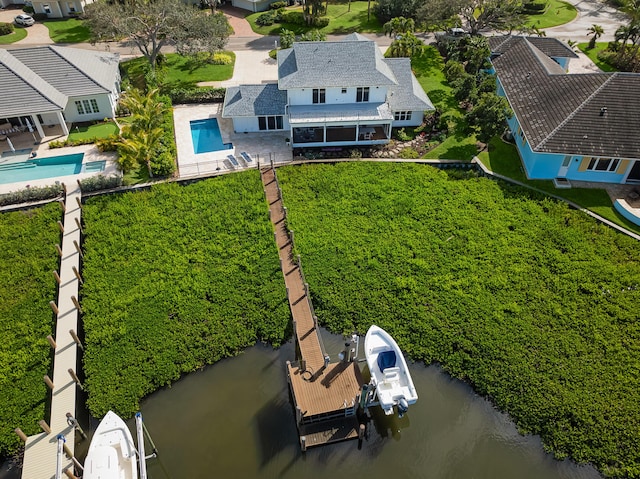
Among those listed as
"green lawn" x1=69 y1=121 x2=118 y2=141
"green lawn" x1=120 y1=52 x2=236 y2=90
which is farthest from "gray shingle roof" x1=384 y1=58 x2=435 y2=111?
"green lawn" x1=69 y1=121 x2=118 y2=141

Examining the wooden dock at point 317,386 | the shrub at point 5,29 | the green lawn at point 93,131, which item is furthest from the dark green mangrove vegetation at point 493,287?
the shrub at point 5,29

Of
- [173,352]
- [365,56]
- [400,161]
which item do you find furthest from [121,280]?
[365,56]

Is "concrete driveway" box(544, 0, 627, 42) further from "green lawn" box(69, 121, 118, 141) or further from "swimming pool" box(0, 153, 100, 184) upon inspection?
"swimming pool" box(0, 153, 100, 184)

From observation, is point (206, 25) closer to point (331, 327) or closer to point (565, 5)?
point (331, 327)

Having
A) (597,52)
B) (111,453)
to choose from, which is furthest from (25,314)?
(597,52)

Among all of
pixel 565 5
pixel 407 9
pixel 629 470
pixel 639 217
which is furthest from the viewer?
pixel 565 5

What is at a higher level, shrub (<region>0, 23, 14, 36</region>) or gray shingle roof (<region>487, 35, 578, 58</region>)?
gray shingle roof (<region>487, 35, 578, 58</region>)
